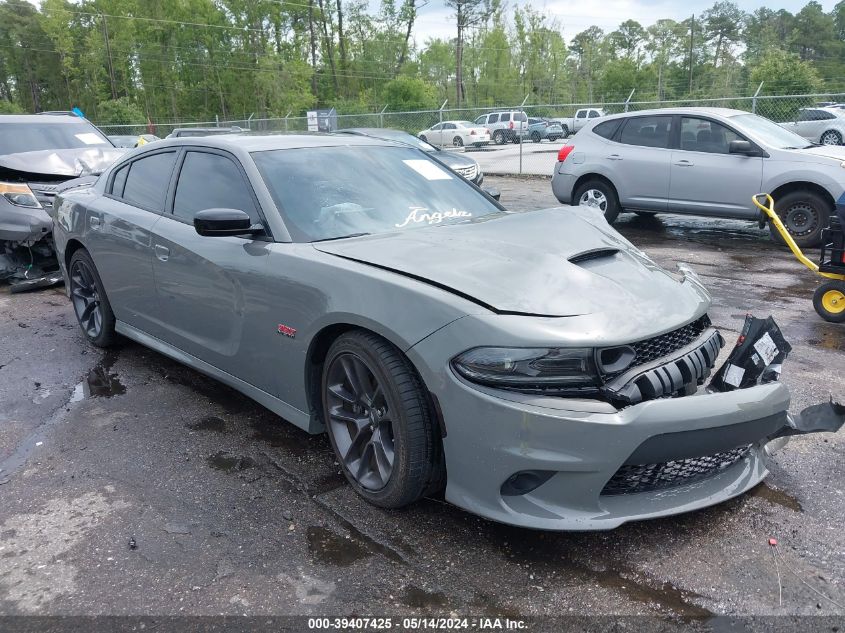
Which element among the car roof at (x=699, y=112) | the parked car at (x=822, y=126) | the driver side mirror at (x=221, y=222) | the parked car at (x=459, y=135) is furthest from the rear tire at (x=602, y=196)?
the parked car at (x=459, y=135)

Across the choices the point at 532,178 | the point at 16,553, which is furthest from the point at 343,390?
the point at 532,178

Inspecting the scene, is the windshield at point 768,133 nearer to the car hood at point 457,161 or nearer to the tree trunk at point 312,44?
the car hood at point 457,161

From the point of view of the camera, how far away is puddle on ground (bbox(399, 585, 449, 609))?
231 centimetres

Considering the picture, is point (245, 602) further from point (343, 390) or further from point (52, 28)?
point (52, 28)

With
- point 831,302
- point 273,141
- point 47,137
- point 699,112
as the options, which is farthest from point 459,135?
point 273,141

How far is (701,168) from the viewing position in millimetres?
8883

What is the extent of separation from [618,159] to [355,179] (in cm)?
697

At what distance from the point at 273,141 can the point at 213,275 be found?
0.87 metres

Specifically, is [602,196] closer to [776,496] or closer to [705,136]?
[705,136]

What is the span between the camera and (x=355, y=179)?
3.65 m

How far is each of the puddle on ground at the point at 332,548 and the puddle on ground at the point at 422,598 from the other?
279mm

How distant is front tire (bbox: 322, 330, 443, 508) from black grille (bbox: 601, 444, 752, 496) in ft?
2.29

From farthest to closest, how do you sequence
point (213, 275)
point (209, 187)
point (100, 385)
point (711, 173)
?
point (711, 173), point (100, 385), point (209, 187), point (213, 275)

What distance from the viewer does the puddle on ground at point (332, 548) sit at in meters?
2.58
